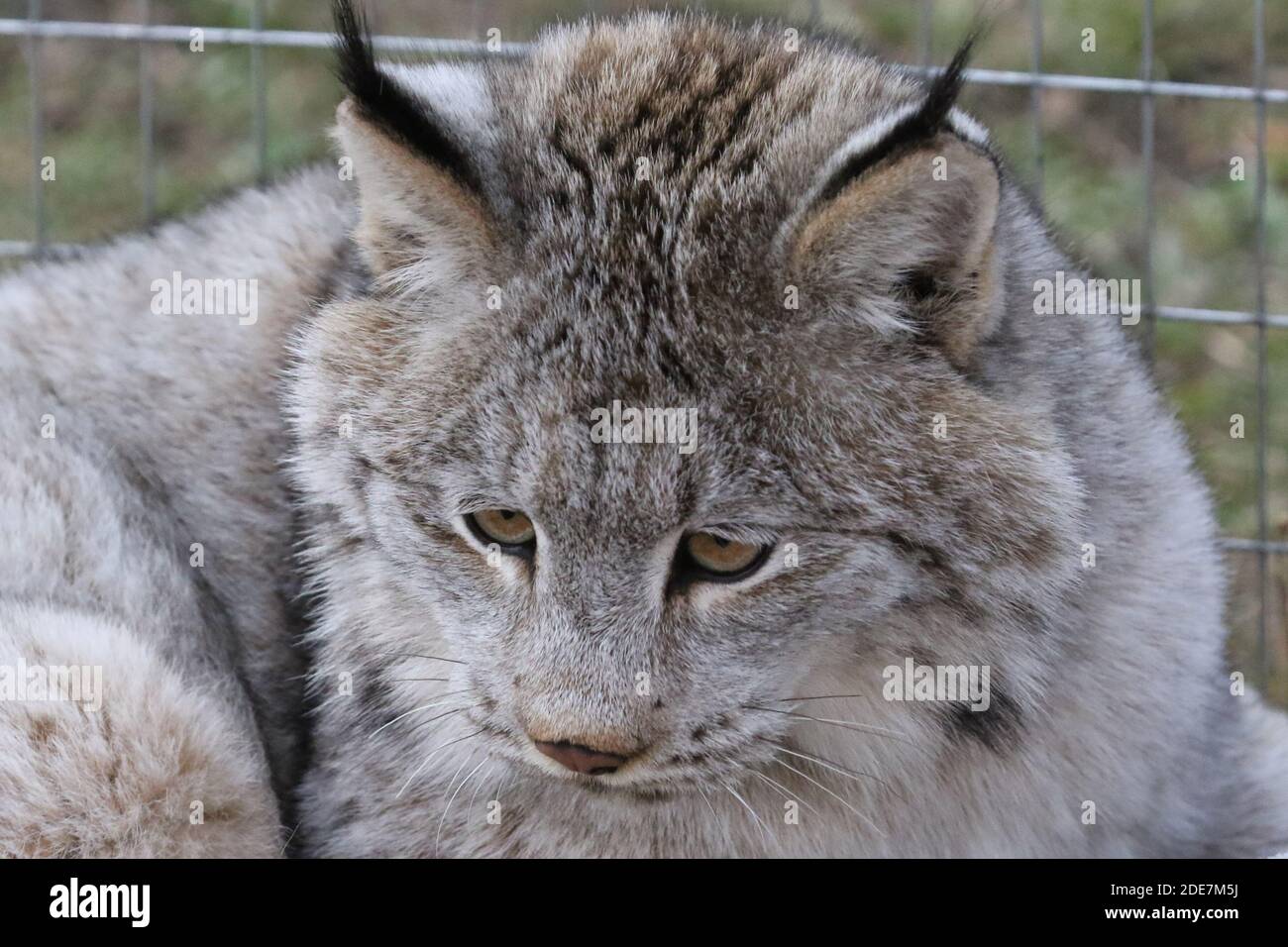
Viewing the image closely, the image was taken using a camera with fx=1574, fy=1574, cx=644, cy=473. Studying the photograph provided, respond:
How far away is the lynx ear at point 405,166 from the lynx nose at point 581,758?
0.97m

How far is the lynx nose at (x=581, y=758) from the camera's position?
2957mm

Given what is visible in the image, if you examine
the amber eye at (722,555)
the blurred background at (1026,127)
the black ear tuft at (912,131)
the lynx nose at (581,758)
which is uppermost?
the blurred background at (1026,127)

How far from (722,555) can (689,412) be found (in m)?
0.28

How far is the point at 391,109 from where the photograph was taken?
295 cm

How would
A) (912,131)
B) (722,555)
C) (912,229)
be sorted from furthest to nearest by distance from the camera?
(722,555) → (912,229) → (912,131)

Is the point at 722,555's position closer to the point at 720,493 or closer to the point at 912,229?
the point at 720,493

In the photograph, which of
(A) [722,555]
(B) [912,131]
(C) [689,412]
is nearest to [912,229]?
(B) [912,131]

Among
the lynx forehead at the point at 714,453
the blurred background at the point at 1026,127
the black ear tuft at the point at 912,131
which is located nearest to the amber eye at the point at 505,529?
the lynx forehead at the point at 714,453

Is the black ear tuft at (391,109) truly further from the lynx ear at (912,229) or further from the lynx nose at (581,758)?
the lynx nose at (581,758)

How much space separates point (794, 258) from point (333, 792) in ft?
5.63

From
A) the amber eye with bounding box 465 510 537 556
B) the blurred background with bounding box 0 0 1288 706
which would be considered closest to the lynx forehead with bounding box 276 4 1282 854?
the amber eye with bounding box 465 510 537 556

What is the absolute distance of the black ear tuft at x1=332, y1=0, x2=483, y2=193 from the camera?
2941mm

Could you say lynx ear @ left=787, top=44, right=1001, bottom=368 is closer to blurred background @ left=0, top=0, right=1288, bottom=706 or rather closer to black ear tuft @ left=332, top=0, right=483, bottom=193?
black ear tuft @ left=332, top=0, right=483, bottom=193

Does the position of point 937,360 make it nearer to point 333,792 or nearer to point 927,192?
point 927,192
